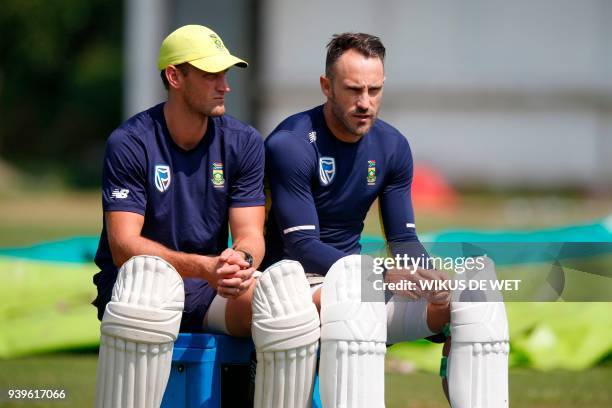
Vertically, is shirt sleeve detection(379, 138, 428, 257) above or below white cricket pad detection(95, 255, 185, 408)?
above

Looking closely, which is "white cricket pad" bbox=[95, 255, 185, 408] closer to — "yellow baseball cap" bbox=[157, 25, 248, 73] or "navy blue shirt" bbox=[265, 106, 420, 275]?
"navy blue shirt" bbox=[265, 106, 420, 275]

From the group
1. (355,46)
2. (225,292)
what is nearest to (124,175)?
(225,292)

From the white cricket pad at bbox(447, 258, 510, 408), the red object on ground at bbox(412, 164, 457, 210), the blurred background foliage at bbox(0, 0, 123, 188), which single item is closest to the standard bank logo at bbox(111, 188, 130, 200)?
the white cricket pad at bbox(447, 258, 510, 408)

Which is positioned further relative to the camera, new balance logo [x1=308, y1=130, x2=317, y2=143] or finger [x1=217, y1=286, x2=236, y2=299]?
new balance logo [x1=308, y1=130, x2=317, y2=143]

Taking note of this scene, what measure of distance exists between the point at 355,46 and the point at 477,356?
1238mm

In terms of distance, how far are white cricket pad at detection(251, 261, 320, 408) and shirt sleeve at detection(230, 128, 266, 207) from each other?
0.63m

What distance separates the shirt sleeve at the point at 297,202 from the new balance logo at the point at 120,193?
56 centimetres

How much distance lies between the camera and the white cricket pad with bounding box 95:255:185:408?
3498 millimetres

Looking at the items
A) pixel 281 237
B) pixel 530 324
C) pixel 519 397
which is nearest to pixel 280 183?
pixel 281 237

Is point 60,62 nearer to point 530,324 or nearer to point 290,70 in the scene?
point 290,70

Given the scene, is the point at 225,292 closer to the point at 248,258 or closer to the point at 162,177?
the point at 248,258

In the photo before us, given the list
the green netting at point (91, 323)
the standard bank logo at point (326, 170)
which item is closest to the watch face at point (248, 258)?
the standard bank logo at point (326, 170)

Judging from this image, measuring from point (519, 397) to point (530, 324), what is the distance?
1.06m

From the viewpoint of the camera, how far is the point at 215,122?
4.27 m
